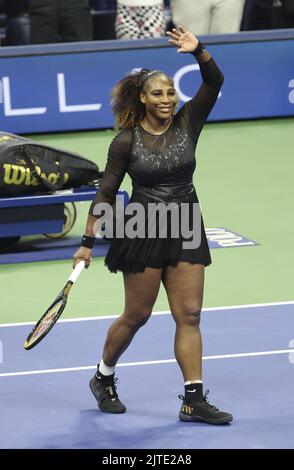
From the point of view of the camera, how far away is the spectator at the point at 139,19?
16562 millimetres

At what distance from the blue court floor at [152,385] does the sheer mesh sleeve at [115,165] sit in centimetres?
122

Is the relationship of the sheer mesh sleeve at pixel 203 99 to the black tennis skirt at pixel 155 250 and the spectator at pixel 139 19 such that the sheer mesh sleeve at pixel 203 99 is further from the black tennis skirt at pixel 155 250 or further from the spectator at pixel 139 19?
A: the spectator at pixel 139 19

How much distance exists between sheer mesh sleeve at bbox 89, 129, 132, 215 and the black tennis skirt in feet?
0.51

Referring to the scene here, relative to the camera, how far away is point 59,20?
1692 cm

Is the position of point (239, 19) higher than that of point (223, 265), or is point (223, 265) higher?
point (239, 19)

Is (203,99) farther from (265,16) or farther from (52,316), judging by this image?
(265,16)

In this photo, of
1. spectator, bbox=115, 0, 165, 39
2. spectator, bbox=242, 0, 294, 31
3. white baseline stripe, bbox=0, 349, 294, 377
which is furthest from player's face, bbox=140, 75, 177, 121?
spectator, bbox=242, 0, 294, 31

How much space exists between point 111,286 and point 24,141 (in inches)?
65.3

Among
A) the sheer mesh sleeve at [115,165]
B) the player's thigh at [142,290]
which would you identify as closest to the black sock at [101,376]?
the player's thigh at [142,290]

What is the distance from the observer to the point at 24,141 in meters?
11.6

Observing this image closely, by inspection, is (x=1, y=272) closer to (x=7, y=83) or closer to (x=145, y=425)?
(x=145, y=425)

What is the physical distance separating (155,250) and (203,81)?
100cm
